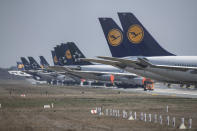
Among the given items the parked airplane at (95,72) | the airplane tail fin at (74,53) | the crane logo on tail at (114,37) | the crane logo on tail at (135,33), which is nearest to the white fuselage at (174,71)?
the crane logo on tail at (135,33)

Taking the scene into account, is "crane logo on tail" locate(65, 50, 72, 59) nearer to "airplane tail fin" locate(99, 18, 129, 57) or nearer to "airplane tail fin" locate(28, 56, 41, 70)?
"airplane tail fin" locate(28, 56, 41, 70)

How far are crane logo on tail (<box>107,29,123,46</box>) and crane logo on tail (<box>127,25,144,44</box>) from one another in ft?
13.4

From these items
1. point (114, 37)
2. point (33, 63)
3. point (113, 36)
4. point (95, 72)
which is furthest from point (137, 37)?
point (33, 63)

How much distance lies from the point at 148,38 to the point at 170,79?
6.48 metres

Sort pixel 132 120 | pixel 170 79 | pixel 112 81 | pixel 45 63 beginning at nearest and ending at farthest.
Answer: pixel 132 120
pixel 170 79
pixel 112 81
pixel 45 63

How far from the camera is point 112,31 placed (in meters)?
62.3

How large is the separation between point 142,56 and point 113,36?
6742 mm

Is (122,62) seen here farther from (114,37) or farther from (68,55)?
(68,55)

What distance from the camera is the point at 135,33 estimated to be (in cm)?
5731

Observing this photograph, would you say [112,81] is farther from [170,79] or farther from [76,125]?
[76,125]

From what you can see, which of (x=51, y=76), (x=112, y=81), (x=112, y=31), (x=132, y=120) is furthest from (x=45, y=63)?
(x=132, y=120)

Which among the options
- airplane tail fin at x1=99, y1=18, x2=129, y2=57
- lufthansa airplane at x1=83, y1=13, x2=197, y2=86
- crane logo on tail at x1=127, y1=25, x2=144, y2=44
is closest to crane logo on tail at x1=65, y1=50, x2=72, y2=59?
airplane tail fin at x1=99, y1=18, x2=129, y2=57

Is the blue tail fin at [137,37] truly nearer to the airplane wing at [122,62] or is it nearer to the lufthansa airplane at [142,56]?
the lufthansa airplane at [142,56]

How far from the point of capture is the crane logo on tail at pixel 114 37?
61406 millimetres
